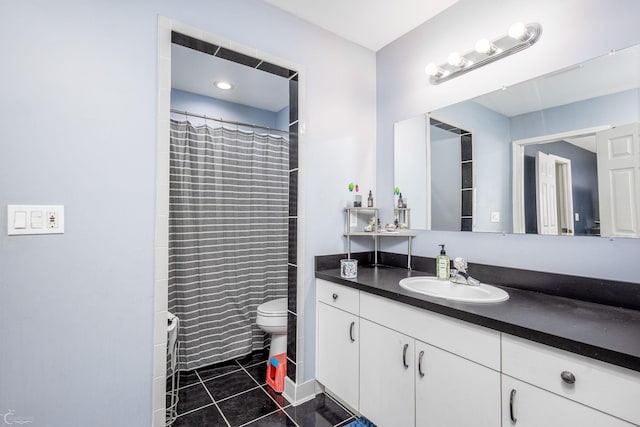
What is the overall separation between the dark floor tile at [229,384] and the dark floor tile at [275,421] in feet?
1.20

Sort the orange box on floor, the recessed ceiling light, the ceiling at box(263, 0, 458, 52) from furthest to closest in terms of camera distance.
A: the recessed ceiling light → the orange box on floor → the ceiling at box(263, 0, 458, 52)

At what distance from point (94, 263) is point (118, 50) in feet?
3.18

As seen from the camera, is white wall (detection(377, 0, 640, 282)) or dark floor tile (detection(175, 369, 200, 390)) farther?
dark floor tile (detection(175, 369, 200, 390))

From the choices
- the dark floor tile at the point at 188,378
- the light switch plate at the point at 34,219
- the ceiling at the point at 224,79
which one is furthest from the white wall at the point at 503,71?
the light switch plate at the point at 34,219

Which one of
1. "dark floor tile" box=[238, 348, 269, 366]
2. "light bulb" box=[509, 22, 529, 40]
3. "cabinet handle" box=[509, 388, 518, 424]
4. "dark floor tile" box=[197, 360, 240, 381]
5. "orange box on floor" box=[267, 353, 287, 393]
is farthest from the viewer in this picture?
"dark floor tile" box=[238, 348, 269, 366]

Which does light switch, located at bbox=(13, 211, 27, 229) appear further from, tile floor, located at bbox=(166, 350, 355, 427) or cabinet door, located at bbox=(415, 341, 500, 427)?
cabinet door, located at bbox=(415, 341, 500, 427)

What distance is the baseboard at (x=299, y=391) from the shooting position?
6.15 ft

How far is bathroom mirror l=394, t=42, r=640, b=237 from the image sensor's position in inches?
48.1

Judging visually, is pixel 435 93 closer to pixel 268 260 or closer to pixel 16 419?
pixel 268 260

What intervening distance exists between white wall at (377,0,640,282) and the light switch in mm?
1972

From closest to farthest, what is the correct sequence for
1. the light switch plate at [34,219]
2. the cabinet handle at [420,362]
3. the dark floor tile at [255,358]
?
1. the light switch plate at [34,219]
2. the cabinet handle at [420,362]
3. the dark floor tile at [255,358]

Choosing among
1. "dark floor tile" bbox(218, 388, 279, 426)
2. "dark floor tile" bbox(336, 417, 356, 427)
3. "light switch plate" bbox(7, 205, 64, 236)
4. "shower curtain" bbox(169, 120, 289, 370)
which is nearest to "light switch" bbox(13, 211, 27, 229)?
"light switch plate" bbox(7, 205, 64, 236)

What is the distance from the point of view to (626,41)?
1240mm

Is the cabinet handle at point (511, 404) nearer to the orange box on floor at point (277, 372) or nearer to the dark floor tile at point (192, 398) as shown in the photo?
the orange box on floor at point (277, 372)
